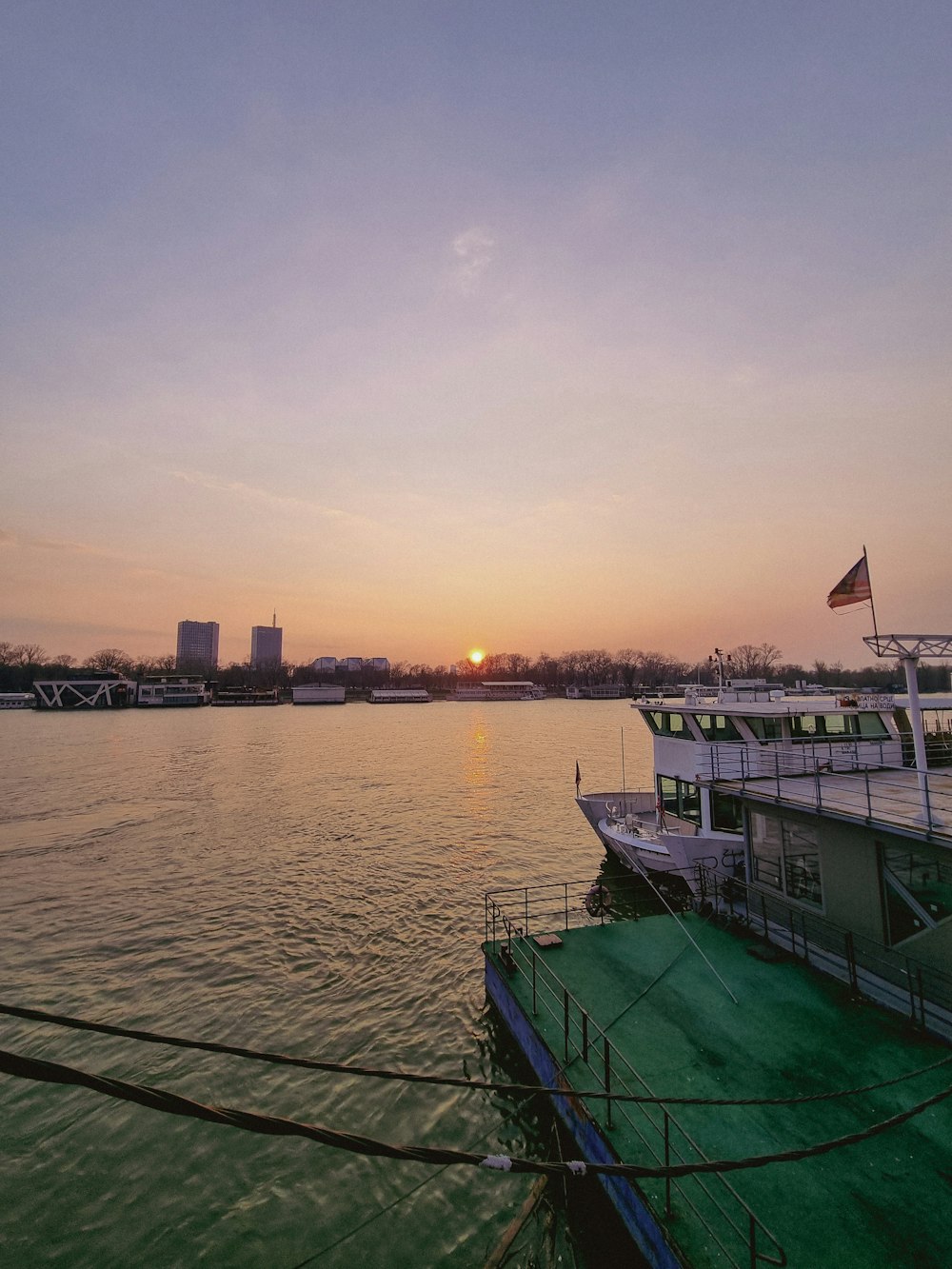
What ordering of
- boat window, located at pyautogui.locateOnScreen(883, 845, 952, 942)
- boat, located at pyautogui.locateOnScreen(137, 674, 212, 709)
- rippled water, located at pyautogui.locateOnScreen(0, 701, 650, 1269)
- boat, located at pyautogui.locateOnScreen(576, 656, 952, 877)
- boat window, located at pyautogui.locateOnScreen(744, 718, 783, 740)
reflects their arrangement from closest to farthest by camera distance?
rippled water, located at pyautogui.locateOnScreen(0, 701, 650, 1269) → boat window, located at pyautogui.locateOnScreen(883, 845, 952, 942) → boat, located at pyautogui.locateOnScreen(576, 656, 952, 877) → boat window, located at pyautogui.locateOnScreen(744, 718, 783, 740) → boat, located at pyautogui.locateOnScreen(137, 674, 212, 709)

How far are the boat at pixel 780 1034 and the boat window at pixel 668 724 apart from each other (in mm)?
7464

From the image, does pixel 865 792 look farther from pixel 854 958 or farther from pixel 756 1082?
pixel 756 1082

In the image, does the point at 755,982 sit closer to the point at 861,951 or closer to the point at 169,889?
the point at 861,951

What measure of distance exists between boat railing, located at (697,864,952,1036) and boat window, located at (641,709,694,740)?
8.94m

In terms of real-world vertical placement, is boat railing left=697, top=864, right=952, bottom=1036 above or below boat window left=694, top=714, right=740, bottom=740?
below

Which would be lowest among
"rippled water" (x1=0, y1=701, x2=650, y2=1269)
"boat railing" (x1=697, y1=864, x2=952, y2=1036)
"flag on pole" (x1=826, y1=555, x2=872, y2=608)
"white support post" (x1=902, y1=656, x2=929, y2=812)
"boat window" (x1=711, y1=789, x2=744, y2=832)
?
"rippled water" (x1=0, y1=701, x2=650, y2=1269)

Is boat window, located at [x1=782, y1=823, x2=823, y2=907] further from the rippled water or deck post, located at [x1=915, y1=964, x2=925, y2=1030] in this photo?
the rippled water

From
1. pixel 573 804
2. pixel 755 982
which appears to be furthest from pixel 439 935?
pixel 573 804

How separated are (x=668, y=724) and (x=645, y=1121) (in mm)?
18938

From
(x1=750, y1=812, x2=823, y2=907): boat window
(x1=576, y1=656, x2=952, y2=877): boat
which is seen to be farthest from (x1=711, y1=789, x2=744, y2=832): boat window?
(x1=750, y1=812, x2=823, y2=907): boat window

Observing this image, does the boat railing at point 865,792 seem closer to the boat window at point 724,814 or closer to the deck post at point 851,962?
the boat window at point 724,814

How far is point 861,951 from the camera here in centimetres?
1399

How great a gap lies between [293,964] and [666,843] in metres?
14.5

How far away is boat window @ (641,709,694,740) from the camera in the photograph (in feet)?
88.0
